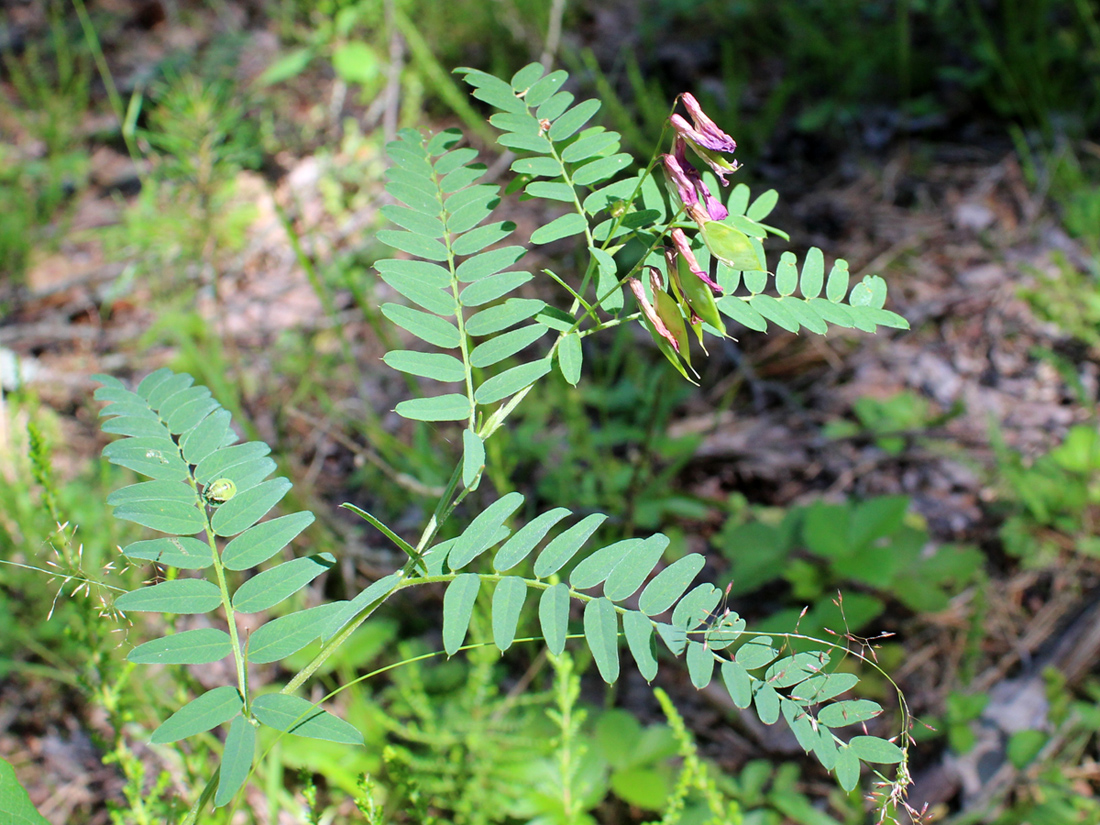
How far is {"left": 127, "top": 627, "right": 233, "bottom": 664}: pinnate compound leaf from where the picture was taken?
25.3 inches

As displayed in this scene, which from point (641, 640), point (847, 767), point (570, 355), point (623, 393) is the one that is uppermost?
point (570, 355)

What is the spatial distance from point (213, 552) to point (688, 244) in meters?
0.55

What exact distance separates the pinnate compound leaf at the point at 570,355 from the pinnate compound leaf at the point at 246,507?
301 millimetres

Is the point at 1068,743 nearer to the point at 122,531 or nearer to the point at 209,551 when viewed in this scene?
the point at 209,551

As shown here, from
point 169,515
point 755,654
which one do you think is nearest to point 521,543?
point 755,654

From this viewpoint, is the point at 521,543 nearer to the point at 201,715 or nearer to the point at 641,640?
the point at 641,640

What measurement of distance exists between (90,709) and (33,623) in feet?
0.81

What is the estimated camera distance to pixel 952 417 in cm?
210

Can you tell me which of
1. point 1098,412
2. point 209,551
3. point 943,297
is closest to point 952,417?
point 1098,412

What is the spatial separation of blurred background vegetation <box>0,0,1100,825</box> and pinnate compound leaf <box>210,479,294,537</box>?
0.15 m

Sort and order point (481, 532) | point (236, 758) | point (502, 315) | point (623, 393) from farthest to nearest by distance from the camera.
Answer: point (623, 393), point (502, 315), point (481, 532), point (236, 758)

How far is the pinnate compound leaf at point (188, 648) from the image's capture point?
644 mm

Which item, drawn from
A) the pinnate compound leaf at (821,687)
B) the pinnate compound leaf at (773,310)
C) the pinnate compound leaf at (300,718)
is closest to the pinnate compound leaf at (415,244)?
the pinnate compound leaf at (773,310)

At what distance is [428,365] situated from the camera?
786 millimetres
